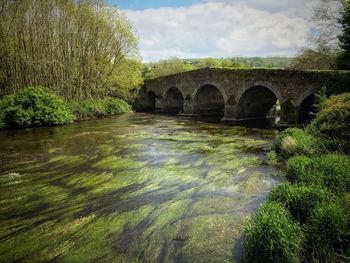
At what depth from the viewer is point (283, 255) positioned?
465 cm

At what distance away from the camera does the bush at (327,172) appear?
6822 mm

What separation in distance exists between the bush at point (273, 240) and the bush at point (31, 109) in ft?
73.2


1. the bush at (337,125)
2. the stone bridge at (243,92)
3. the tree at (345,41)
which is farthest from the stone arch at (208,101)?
the bush at (337,125)

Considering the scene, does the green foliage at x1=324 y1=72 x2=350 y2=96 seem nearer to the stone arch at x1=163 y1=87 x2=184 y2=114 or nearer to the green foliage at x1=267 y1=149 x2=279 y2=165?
the green foliage at x1=267 y1=149 x2=279 y2=165

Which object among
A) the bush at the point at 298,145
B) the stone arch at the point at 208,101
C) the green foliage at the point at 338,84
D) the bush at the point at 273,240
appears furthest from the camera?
the stone arch at the point at 208,101

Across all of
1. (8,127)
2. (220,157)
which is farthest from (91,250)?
(8,127)

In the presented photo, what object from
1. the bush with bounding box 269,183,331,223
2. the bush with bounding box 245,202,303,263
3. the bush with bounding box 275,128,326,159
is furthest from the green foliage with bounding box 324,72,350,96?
the bush with bounding box 245,202,303,263

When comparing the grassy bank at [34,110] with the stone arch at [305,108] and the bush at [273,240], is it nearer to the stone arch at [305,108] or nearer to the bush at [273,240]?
the stone arch at [305,108]

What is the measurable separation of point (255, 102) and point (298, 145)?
1684 centimetres

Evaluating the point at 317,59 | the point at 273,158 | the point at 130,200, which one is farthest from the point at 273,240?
the point at 317,59

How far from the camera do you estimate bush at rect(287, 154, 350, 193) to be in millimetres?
6822

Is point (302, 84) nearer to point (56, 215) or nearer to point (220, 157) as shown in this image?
point (220, 157)

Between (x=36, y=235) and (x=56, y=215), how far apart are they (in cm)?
95

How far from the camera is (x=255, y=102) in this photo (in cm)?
2709
